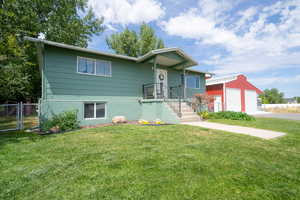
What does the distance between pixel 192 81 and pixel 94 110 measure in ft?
27.4

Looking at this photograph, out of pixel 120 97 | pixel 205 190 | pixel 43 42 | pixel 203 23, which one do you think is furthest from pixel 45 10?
pixel 205 190

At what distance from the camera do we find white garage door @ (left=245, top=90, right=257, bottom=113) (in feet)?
54.9

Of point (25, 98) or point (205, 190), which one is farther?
point (25, 98)

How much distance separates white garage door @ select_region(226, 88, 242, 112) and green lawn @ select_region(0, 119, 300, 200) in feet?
38.6

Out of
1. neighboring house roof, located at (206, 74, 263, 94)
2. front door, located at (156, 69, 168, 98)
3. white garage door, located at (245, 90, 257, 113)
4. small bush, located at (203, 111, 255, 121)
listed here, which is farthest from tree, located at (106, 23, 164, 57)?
small bush, located at (203, 111, 255, 121)

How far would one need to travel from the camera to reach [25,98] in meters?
17.4

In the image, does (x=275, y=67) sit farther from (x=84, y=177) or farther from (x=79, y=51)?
(x=84, y=177)

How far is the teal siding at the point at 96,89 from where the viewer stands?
6492mm

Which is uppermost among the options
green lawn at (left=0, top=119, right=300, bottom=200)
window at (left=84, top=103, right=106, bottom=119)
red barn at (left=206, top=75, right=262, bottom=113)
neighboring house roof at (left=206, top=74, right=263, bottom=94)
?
neighboring house roof at (left=206, top=74, right=263, bottom=94)

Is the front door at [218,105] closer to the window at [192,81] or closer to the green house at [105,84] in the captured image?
the window at [192,81]

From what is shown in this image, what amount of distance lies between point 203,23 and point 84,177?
→ 43.4 feet

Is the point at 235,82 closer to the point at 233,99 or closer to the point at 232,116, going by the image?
the point at 233,99

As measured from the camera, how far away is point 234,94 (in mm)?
15391

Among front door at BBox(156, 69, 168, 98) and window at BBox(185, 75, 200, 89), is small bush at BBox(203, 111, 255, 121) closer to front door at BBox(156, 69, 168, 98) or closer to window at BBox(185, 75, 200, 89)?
window at BBox(185, 75, 200, 89)
